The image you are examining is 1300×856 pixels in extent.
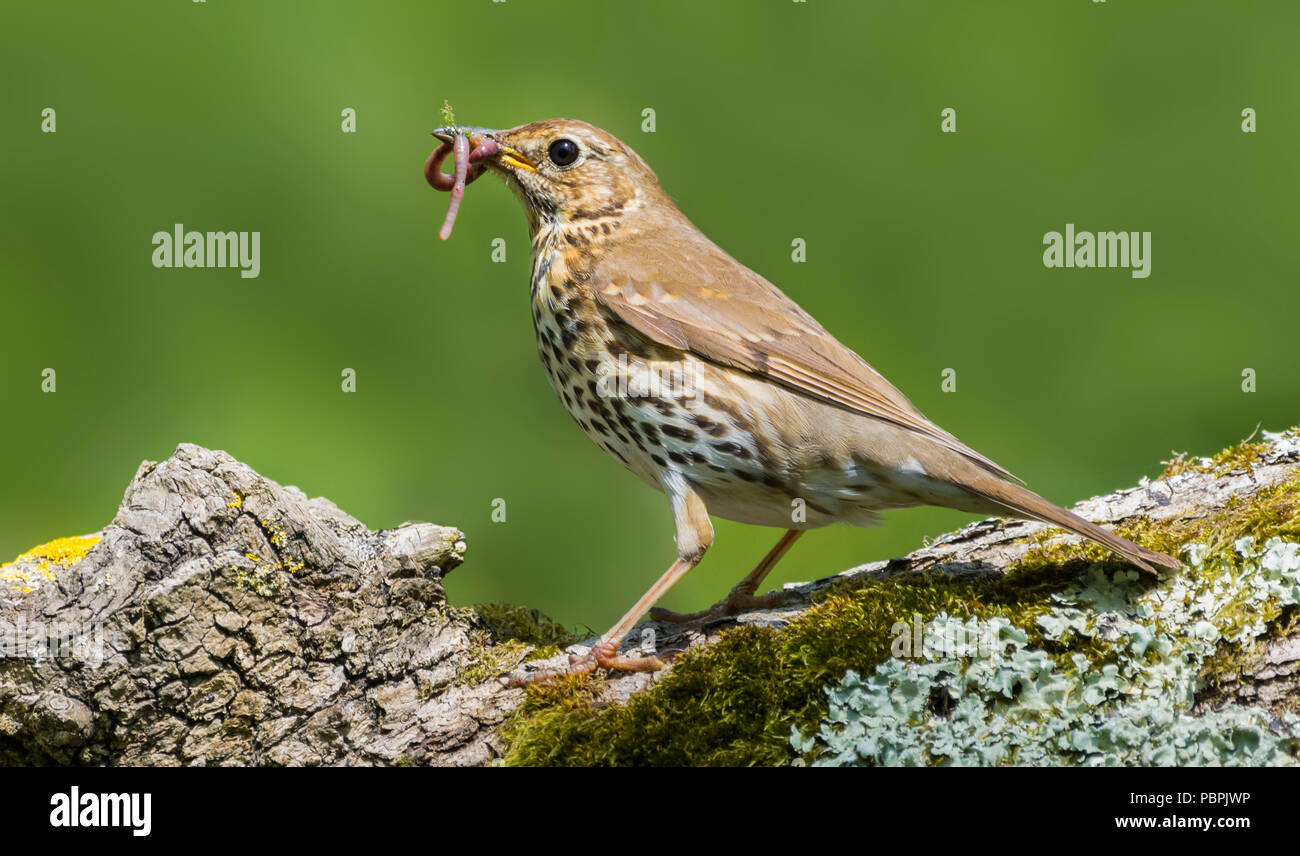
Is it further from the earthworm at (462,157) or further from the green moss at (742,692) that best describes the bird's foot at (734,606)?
the earthworm at (462,157)

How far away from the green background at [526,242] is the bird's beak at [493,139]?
1.26 metres

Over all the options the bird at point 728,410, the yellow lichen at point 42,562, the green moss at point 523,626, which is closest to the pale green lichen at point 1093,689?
the bird at point 728,410

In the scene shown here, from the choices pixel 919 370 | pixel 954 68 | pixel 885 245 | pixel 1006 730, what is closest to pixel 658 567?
pixel 919 370

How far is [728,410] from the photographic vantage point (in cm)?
423

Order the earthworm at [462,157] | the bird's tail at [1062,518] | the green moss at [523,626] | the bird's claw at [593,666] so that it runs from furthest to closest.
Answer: the earthworm at [462,157] < the green moss at [523,626] < the bird's claw at [593,666] < the bird's tail at [1062,518]

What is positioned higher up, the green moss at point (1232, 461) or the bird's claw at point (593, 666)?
the green moss at point (1232, 461)

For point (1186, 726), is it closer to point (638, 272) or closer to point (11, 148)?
point (638, 272)

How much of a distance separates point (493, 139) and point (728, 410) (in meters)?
1.58

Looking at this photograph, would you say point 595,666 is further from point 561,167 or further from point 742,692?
point 561,167

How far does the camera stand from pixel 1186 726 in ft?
9.65

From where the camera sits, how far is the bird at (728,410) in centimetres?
411

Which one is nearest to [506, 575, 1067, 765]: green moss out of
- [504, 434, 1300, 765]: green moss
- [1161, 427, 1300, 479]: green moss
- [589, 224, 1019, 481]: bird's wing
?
[504, 434, 1300, 765]: green moss

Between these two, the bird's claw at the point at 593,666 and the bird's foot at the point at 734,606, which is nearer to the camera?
the bird's claw at the point at 593,666

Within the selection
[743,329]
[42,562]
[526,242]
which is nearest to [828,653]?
[743,329]
